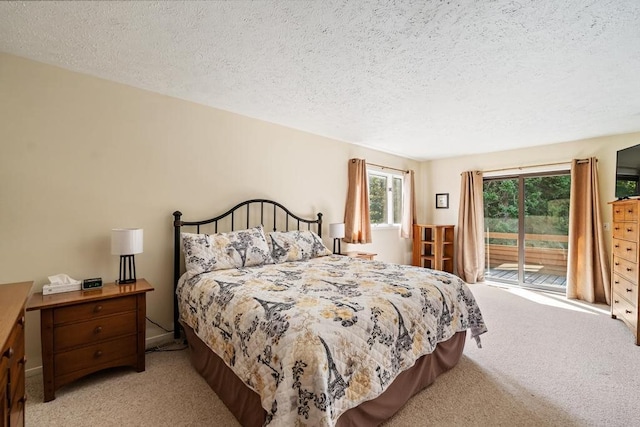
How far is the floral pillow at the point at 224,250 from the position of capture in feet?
8.46

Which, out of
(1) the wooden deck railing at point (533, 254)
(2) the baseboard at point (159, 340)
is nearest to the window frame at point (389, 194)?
(1) the wooden deck railing at point (533, 254)

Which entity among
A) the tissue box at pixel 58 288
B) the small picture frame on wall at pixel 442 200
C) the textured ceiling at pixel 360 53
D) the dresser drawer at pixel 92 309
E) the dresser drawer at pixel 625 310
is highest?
the textured ceiling at pixel 360 53

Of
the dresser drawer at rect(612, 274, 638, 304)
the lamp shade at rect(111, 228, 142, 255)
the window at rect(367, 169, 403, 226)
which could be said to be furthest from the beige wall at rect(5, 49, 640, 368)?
the dresser drawer at rect(612, 274, 638, 304)

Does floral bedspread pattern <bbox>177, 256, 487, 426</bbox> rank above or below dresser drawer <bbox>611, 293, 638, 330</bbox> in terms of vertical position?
above

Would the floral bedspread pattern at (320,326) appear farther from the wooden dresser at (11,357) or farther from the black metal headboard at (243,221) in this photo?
the wooden dresser at (11,357)

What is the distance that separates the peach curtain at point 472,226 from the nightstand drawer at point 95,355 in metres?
5.14

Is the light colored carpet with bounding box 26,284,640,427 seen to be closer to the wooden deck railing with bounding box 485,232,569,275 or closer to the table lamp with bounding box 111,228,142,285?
the table lamp with bounding box 111,228,142,285

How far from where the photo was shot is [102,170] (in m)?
2.48

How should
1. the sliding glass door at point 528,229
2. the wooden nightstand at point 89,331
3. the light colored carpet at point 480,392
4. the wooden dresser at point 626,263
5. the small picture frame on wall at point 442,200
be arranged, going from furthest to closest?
1. the small picture frame on wall at point 442,200
2. the sliding glass door at point 528,229
3. the wooden dresser at point 626,263
4. the wooden nightstand at point 89,331
5. the light colored carpet at point 480,392

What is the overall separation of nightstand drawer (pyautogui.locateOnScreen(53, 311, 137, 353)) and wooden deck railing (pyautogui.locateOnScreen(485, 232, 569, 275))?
5.52 metres

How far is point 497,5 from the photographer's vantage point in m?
1.57

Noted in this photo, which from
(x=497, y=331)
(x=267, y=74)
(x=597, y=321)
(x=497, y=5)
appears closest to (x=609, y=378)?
(x=497, y=331)

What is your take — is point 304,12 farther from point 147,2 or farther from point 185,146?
point 185,146

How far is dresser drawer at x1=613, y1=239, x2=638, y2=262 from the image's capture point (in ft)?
9.74
